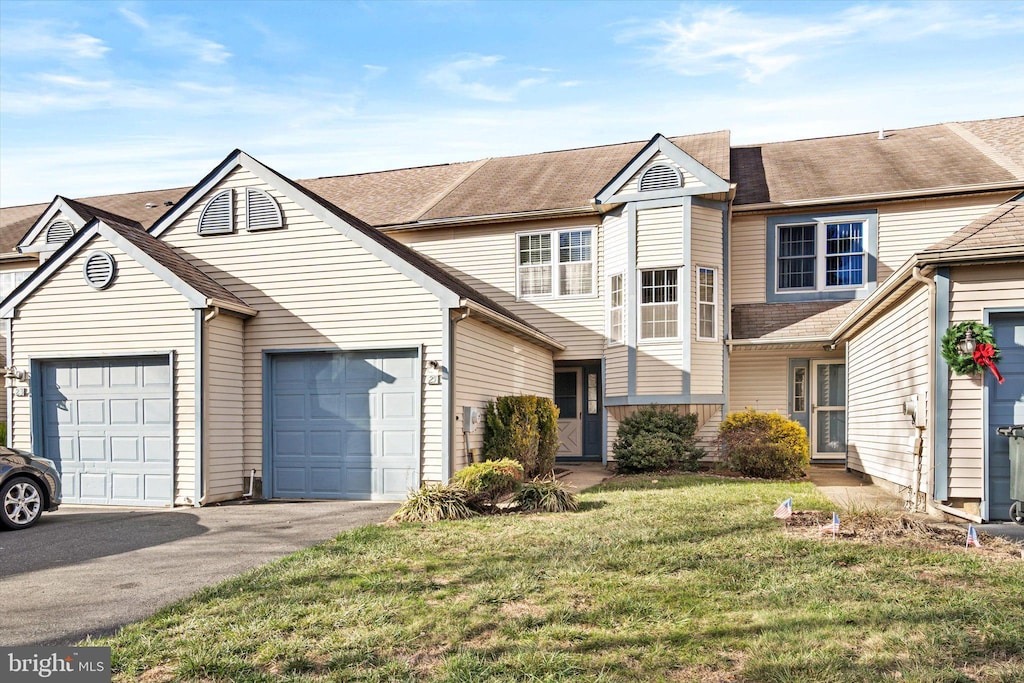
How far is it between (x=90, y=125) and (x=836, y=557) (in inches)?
554

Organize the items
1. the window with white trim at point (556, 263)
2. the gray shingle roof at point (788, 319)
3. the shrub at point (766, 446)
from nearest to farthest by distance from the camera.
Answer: the shrub at point (766, 446)
the gray shingle roof at point (788, 319)
the window with white trim at point (556, 263)

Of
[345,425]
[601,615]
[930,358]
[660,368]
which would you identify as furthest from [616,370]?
[601,615]

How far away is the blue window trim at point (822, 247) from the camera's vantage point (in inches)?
671

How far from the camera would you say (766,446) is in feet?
45.8

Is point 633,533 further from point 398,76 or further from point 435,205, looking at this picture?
point 435,205

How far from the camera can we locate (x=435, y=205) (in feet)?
64.0

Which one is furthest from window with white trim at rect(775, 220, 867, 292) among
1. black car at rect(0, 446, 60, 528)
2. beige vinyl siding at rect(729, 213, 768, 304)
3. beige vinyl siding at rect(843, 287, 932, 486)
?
black car at rect(0, 446, 60, 528)

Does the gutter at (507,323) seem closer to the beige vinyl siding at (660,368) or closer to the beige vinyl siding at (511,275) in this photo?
the beige vinyl siding at (511,275)

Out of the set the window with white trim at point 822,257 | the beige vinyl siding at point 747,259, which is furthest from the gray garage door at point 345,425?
the window with white trim at point 822,257

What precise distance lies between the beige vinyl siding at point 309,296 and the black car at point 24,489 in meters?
3.00

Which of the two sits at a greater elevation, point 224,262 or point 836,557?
point 224,262

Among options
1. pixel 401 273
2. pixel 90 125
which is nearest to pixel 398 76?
pixel 401 273

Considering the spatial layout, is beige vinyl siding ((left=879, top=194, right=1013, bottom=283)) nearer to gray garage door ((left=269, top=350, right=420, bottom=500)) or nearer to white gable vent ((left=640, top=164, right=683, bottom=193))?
white gable vent ((left=640, top=164, right=683, bottom=193))

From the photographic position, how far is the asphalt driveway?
5.32 meters
